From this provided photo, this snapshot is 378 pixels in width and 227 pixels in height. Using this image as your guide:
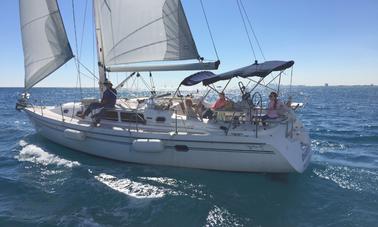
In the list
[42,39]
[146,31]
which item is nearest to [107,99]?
[146,31]

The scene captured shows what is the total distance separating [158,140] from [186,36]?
3595 mm

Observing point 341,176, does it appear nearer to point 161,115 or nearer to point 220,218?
point 220,218

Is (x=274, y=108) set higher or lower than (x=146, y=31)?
lower

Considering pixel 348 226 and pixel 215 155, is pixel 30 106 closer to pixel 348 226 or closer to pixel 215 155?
pixel 215 155

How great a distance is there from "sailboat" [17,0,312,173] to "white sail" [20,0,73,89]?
40 mm

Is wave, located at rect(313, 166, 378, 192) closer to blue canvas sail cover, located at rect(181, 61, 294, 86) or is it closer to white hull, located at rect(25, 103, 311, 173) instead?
white hull, located at rect(25, 103, 311, 173)

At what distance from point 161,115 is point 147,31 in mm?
2910

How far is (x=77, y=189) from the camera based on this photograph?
9.38 metres

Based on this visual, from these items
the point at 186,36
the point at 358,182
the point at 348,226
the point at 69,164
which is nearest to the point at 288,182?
the point at 358,182

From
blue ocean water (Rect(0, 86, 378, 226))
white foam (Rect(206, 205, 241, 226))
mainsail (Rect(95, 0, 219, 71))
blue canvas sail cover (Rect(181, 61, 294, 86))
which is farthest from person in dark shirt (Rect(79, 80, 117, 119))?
white foam (Rect(206, 205, 241, 226))

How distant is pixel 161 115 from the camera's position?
36.6 feet

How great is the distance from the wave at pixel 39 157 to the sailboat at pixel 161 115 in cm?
71

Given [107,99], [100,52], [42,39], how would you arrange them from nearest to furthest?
[107,99] → [100,52] → [42,39]

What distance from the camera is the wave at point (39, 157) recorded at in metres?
11.8
